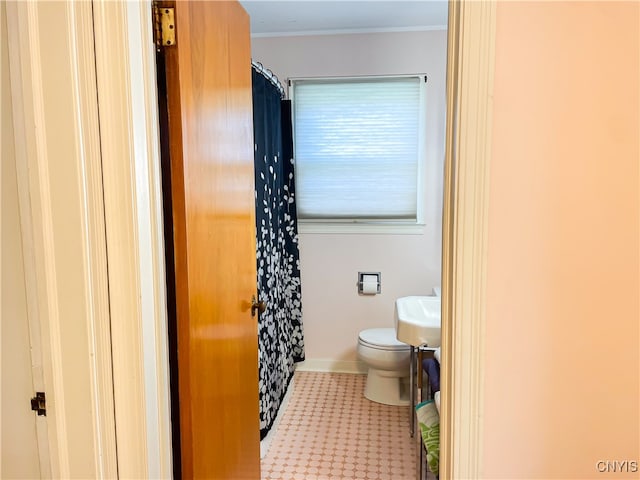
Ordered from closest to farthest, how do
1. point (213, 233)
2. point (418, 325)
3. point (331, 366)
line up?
point (213, 233) → point (418, 325) → point (331, 366)

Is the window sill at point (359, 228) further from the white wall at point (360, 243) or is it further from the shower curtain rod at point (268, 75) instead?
the shower curtain rod at point (268, 75)

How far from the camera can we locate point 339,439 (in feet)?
7.85

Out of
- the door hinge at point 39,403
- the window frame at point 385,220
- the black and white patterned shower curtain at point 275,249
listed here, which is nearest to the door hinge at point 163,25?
the door hinge at point 39,403

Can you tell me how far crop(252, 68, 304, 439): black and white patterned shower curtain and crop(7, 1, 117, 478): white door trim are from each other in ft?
3.88

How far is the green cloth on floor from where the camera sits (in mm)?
1643

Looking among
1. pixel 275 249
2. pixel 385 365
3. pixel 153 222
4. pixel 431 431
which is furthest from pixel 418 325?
pixel 153 222

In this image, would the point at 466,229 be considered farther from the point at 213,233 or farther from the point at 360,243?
the point at 360,243

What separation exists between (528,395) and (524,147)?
552mm

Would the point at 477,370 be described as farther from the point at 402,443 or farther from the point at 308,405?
the point at 308,405

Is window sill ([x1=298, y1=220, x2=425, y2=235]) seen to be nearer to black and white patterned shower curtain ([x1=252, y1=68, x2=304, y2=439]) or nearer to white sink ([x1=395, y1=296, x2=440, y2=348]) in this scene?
black and white patterned shower curtain ([x1=252, y1=68, x2=304, y2=439])

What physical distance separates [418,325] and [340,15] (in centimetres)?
189

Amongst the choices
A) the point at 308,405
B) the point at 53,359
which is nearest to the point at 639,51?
the point at 53,359

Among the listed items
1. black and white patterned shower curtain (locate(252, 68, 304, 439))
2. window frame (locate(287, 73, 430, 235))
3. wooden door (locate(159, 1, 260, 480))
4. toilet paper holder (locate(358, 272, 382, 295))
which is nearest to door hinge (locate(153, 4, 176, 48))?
wooden door (locate(159, 1, 260, 480))

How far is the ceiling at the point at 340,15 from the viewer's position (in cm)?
252
